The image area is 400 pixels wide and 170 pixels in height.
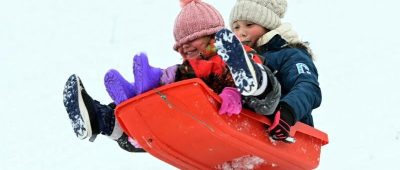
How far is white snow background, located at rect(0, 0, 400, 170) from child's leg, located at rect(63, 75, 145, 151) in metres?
1.62

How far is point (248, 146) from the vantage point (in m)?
3.27

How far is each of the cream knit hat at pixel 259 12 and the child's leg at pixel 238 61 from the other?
1.22 metres

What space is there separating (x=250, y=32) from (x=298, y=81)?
0.65m

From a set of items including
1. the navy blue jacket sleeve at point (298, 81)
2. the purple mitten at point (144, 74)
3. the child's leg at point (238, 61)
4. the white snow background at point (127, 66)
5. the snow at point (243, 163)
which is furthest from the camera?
the white snow background at point (127, 66)

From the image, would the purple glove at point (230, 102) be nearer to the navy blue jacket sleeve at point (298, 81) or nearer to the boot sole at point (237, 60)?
the boot sole at point (237, 60)

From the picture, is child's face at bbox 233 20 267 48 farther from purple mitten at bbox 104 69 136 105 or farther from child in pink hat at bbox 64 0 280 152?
purple mitten at bbox 104 69 136 105

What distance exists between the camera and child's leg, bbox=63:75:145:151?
3.36 m

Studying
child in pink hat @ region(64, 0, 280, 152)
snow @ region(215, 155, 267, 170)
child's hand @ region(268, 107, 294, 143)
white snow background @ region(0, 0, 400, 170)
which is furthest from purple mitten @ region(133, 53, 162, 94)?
white snow background @ region(0, 0, 400, 170)

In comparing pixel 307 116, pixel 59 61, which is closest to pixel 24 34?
pixel 59 61

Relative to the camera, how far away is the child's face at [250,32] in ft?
13.5

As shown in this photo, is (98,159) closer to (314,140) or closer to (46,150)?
(46,150)

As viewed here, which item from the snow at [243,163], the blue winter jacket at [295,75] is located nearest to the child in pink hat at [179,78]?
the blue winter jacket at [295,75]

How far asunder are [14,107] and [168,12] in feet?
9.84

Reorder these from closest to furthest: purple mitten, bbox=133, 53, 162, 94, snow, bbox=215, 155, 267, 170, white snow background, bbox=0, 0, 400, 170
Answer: purple mitten, bbox=133, 53, 162, 94 < snow, bbox=215, 155, 267, 170 < white snow background, bbox=0, 0, 400, 170
